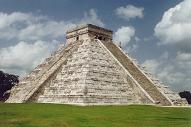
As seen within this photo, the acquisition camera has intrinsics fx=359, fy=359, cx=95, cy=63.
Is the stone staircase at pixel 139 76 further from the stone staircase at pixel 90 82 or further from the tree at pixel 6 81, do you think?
the tree at pixel 6 81

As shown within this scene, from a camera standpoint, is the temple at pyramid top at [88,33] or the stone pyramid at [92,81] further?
the temple at pyramid top at [88,33]

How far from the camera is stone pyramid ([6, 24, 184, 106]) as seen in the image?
149 ft

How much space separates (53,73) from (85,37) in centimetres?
1160

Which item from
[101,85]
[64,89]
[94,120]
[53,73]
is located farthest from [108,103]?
[94,120]

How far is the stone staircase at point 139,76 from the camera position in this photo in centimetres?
5031

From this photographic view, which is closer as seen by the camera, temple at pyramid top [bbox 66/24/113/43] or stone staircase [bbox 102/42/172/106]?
stone staircase [bbox 102/42/172/106]

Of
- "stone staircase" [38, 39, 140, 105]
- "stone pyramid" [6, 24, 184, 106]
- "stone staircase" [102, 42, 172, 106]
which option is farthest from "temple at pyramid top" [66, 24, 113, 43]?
"stone staircase" [38, 39, 140, 105]

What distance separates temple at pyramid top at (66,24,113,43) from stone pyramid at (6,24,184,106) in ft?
0.92

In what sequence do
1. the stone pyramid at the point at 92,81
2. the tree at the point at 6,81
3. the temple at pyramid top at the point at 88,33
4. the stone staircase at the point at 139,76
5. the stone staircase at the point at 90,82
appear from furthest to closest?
the tree at the point at 6,81, the temple at pyramid top at the point at 88,33, the stone staircase at the point at 139,76, the stone pyramid at the point at 92,81, the stone staircase at the point at 90,82

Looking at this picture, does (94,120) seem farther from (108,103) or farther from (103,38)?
(103,38)

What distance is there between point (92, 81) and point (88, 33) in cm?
1690

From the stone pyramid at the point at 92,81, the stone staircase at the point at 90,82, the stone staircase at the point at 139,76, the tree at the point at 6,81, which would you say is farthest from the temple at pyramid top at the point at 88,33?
the tree at the point at 6,81

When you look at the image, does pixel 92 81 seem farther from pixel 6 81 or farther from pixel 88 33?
pixel 6 81

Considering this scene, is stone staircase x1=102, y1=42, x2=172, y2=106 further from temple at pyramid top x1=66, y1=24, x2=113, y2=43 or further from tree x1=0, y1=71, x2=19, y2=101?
tree x1=0, y1=71, x2=19, y2=101
